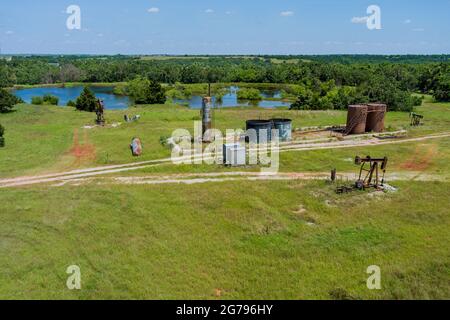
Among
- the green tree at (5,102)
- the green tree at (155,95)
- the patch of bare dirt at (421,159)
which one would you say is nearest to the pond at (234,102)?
the green tree at (155,95)

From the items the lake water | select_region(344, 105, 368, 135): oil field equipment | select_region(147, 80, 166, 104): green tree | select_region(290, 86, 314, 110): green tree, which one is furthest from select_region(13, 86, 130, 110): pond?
select_region(344, 105, 368, 135): oil field equipment

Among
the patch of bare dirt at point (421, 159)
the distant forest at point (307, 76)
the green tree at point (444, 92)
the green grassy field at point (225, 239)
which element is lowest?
the green grassy field at point (225, 239)

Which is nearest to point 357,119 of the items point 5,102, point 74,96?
point 5,102

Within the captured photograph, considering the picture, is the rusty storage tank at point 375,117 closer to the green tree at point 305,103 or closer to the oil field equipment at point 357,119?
the oil field equipment at point 357,119

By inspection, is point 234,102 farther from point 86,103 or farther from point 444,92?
point 444,92
